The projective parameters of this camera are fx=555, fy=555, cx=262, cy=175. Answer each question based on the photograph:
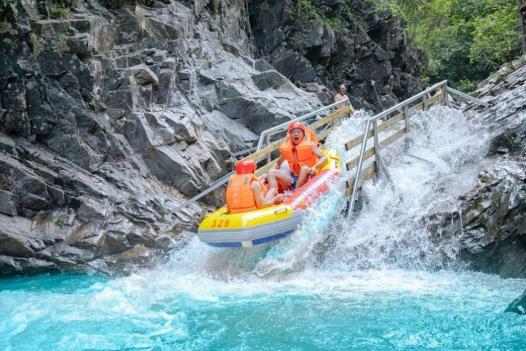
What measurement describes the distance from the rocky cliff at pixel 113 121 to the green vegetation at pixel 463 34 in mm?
7135

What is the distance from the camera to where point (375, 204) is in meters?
7.79

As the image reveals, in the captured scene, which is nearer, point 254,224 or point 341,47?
point 254,224

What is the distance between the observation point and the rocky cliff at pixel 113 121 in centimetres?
743

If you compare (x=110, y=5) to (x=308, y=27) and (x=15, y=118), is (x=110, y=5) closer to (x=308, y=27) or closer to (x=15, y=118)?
A: (x=15, y=118)

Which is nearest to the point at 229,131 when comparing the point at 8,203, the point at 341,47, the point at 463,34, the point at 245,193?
the point at 245,193

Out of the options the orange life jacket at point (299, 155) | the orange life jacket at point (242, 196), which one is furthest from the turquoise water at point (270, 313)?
the orange life jacket at point (299, 155)

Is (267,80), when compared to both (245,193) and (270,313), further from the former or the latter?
(270,313)

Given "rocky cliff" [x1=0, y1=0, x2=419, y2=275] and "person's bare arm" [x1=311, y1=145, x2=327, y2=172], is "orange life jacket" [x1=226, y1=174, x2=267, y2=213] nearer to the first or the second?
"person's bare arm" [x1=311, y1=145, x2=327, y2=172]

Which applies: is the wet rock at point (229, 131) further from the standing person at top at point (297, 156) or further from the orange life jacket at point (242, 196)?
the orange life jacket at point (242, 196)

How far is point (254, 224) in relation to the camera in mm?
6410

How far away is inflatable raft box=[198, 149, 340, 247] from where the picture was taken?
21.0 ft

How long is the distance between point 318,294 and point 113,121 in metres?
4.98

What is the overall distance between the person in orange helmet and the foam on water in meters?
0.54

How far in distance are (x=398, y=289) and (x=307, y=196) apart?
192 centimetres
